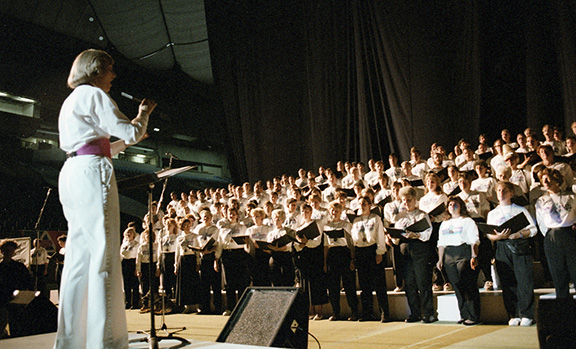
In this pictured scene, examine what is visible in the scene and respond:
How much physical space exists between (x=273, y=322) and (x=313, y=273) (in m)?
2.78

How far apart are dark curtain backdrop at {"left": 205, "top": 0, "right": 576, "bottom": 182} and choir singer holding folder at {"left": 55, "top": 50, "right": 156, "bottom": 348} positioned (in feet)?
22.9

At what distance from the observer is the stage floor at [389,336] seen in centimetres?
261

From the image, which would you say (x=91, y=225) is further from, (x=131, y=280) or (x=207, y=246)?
(x=131, y=280)

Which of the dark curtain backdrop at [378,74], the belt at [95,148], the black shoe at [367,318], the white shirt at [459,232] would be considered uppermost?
the dark curtain backdrop at [378,74]

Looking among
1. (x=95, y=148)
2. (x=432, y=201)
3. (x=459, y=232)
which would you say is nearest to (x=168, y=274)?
(x=432, y=201)

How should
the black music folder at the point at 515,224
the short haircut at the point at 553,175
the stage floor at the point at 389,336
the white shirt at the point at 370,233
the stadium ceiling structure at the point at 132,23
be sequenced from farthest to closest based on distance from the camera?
the stadium ceiling structure at the point at 132,23 < the white shirt at the point at 370,233 < the short haircut at the point at 553,175 < the black music folder at the point at 515,224 < the stage floor at the point at 389,336

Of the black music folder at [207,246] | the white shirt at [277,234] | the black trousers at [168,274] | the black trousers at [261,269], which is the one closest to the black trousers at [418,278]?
the white shirt at [277,234]

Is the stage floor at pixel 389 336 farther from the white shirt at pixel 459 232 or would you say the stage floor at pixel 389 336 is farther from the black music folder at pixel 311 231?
the black music folder at pixel 311 231

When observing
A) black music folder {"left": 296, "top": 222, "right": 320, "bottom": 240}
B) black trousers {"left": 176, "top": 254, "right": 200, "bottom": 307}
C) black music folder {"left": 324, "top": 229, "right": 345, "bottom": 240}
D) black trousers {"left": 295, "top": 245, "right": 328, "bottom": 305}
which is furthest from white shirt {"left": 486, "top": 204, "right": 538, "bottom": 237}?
black trousers {"left": 176, "top": 254, "right": 200, "bottom": 307}

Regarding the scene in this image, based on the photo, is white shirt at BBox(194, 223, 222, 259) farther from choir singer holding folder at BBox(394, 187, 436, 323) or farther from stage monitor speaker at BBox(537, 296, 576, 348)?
stage monitor speaker at BBox(537, 296, 576, 348)

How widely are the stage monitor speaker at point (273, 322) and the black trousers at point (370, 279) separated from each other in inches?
92.1

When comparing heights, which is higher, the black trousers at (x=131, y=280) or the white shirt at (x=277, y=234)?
the white shirt at (x=277, y=234)

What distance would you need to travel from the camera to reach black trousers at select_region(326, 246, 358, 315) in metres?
5.04

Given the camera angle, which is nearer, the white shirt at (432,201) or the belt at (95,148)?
the belt at (95,148)
